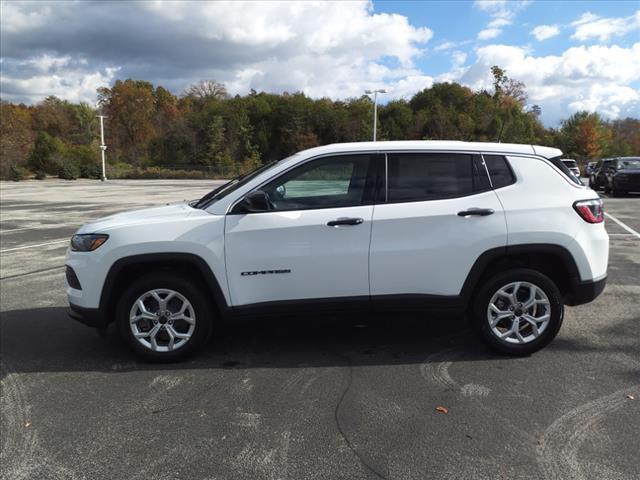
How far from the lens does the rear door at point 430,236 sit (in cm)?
422

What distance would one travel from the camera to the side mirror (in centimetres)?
417

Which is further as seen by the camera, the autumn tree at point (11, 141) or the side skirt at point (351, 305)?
the autumn tree at point (11, 141)

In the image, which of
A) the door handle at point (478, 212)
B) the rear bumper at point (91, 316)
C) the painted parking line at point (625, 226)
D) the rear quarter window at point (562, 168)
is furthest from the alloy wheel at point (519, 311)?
the painted parking line at point (625, 226)

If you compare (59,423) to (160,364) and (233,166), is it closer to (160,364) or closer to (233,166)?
(160,364)

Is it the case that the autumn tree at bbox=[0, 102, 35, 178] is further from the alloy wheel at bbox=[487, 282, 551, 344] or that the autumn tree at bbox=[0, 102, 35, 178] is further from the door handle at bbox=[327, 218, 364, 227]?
the alloy wheel at bbox=[487, 282, 551, 344]

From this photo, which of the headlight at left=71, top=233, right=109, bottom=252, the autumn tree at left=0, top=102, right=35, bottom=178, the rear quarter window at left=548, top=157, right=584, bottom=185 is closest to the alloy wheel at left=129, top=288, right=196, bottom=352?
the headlight at left=71, top=233, right=109, bottom=252

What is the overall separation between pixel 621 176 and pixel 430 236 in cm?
2194

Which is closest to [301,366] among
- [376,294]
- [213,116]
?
[376,294]

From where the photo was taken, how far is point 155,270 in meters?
4.42

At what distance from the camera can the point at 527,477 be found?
9.16 feet

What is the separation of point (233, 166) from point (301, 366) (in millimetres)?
64721

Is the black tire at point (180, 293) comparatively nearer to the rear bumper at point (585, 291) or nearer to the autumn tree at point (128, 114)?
the rear bumper at point (585, 291)

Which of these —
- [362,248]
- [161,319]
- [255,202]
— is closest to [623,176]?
[362,248]

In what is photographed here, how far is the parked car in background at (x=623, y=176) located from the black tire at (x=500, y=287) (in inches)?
838
